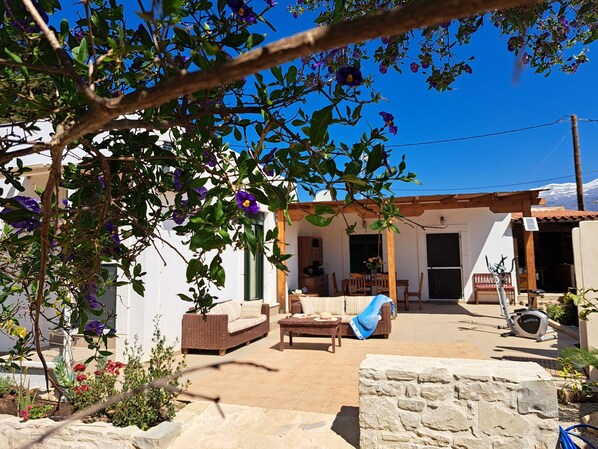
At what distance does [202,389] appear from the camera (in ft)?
16.3

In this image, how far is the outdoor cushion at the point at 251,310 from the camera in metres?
8.18

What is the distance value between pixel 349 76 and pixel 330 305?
7633mm

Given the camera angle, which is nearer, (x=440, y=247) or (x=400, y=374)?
(x=400, y=374)

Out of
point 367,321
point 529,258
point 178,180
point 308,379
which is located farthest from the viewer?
point 529,258

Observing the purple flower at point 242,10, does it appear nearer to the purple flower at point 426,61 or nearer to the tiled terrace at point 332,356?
the purple flower at point 426,61

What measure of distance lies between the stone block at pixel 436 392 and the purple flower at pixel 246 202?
Result: 99.0 inches

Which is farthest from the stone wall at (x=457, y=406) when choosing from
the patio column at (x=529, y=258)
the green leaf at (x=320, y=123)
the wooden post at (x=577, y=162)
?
the wooden post at (x=577, y=162)

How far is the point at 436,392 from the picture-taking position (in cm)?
299

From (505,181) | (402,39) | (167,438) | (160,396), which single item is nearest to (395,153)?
(402,39)

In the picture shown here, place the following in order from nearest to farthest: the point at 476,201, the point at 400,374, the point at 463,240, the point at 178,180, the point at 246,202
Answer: the point at 246,202, the point at 178,180, the point at 400,374, the point at 476,201, the point at 463,240

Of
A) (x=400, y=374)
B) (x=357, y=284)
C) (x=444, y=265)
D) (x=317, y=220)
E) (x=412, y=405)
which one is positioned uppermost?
(x=317, y=220)

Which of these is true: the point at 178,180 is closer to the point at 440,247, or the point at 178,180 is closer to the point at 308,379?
the point at 308,379

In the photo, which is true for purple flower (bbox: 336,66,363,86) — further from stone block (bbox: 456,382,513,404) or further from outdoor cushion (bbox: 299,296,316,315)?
outdoor cushion (bbox: 299,296,316,315)

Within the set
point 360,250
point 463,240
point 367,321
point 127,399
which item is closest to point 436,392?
point 127,399
